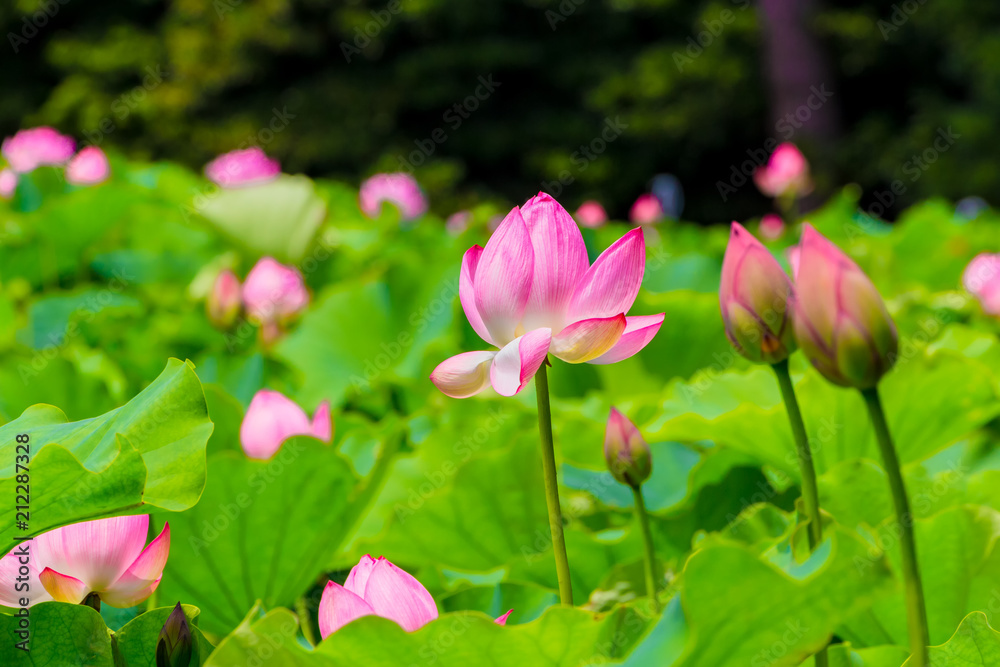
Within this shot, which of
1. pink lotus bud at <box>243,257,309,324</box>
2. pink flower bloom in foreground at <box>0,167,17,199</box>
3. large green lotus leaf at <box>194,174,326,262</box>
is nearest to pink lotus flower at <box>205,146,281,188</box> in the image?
pink flower bloom in foreground at <box>0,167,17,199</box>

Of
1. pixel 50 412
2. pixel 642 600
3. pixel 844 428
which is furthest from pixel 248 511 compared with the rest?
pixel 844 428

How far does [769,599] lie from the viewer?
0.37 m

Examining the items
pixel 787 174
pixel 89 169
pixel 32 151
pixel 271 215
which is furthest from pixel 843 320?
pixel 787 174

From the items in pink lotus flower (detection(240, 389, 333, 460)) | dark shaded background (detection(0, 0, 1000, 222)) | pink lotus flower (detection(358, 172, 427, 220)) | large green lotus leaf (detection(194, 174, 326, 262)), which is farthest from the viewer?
dark shaded background (detection(0, 0, 1000, 222))

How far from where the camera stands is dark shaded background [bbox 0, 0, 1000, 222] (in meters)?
8.23

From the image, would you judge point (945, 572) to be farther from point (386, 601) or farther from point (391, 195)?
point (391, 195)

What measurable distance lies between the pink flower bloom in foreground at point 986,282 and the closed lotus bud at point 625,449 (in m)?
0.84

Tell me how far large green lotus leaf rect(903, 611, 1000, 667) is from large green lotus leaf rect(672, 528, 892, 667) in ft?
0.31

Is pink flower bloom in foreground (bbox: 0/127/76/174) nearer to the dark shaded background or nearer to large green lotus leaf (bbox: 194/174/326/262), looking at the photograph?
large green lotus leaf (bbox: 194/174/326/262)

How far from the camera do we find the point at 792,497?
0.76m

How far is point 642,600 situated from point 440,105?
30.5 ft

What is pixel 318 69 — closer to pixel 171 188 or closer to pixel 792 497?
pixel 171 188

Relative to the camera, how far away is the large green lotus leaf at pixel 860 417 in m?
0.75

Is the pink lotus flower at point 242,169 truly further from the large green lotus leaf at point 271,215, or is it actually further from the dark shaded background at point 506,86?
the dark shaded background at point 506,86
